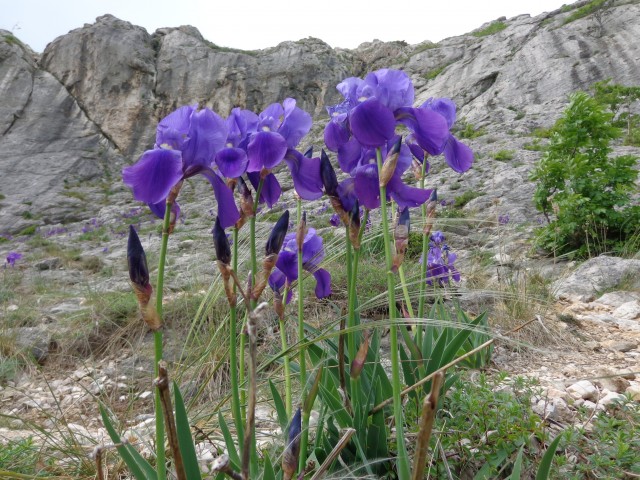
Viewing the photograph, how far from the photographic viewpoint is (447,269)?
2541mm

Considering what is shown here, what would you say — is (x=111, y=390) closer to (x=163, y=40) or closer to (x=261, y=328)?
(x=261, y=328)

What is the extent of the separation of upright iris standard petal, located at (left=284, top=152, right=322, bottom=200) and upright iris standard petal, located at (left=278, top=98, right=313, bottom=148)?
0.11 ft

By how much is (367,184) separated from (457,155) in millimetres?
351

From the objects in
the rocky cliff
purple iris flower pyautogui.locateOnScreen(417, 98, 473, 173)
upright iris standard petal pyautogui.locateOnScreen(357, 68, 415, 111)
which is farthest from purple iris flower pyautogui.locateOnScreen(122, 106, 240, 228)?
the rocky cliff

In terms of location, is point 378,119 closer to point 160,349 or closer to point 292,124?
point 292,124

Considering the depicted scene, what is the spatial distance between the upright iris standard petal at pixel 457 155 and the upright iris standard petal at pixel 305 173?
1.26ft

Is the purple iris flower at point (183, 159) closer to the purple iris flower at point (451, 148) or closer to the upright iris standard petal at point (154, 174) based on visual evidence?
the upright iris standard petal at point (154, 174)

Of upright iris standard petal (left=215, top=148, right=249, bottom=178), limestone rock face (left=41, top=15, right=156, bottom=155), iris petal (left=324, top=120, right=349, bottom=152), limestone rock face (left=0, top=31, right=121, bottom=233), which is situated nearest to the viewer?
upright iris standard petal (left=215, top=148, right=249, bottom=178)

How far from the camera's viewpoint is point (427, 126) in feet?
3.29

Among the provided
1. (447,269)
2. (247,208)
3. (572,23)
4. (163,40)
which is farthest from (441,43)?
(247,208)

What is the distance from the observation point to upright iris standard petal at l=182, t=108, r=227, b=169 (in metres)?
0.79

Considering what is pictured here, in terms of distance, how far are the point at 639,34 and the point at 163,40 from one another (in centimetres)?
2074

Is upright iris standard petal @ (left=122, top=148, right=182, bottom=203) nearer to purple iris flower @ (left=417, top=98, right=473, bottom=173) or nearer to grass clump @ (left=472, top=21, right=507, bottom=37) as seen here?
purple iris flower @ (left=417, top=98, right=473, bottom=173)

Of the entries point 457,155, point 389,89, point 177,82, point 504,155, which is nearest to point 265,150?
point 389,89
